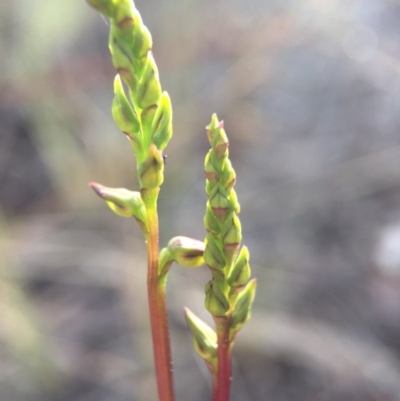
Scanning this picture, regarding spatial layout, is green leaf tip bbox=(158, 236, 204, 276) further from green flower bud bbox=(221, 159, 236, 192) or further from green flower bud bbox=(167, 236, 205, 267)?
green flower bud bbox=(221, 159, 236, 192)

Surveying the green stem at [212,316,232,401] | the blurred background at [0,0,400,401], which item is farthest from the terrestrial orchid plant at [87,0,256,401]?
the blurred background at [0,0,400,401]

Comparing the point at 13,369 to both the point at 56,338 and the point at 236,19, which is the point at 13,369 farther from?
the point at 236,19

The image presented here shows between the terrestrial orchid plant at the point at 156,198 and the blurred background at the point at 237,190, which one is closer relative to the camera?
the terrestrial orchid plant at the point at 156,198

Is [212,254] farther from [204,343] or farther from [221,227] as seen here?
[204,343]

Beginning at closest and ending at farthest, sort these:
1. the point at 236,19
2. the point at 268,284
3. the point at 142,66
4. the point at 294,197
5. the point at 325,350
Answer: the point at 142,66
the point at 325,350
the point at 268,284
the point at 294,197
the point at 236,19

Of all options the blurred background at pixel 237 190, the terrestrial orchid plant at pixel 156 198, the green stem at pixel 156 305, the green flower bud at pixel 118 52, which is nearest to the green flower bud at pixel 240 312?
the terrestrial orchid plant at pixel 156 198

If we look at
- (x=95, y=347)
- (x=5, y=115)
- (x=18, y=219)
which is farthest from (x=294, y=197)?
(x=5, y=115)

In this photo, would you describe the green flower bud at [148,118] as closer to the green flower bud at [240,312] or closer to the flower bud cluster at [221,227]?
the flower bud cluster at [221,227]

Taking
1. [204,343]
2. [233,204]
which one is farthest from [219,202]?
→ [204,343]
